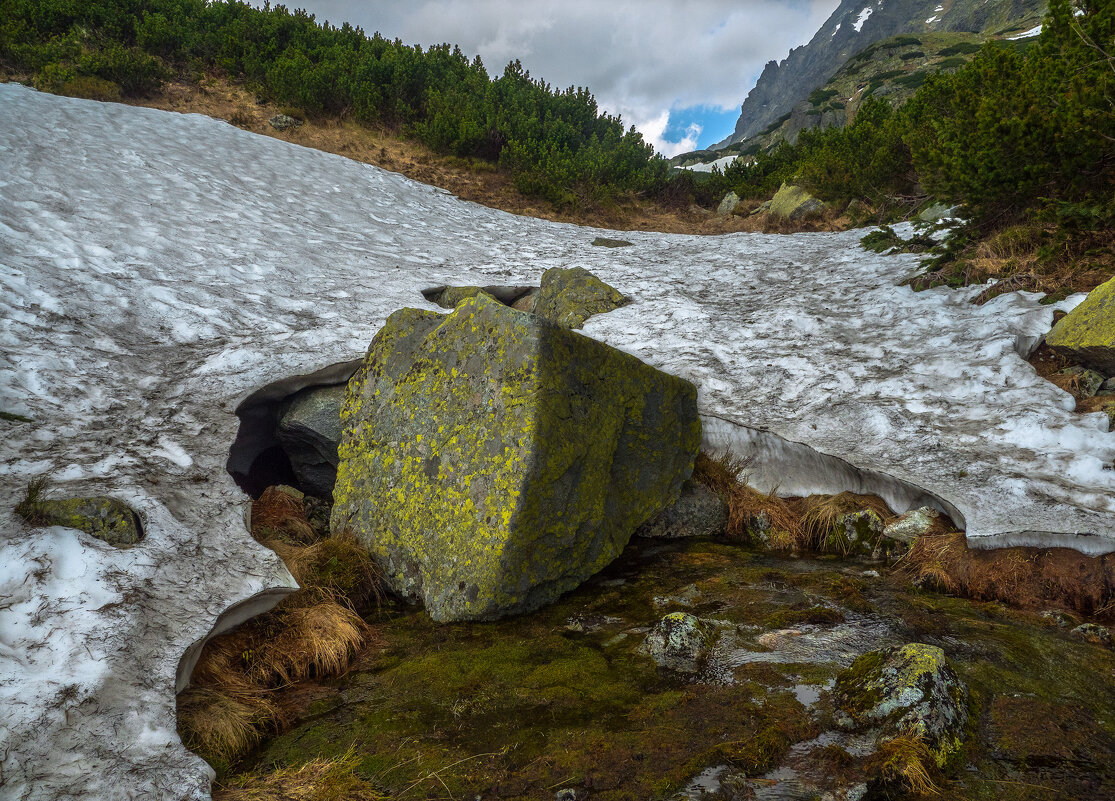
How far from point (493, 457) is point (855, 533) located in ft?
11.8

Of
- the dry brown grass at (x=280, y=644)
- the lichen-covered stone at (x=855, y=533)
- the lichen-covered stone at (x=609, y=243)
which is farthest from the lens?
the lichen-covered stone at (x=609, y=243)

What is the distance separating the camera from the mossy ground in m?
2.68

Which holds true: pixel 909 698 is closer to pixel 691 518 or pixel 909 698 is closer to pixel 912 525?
pixel 912 525

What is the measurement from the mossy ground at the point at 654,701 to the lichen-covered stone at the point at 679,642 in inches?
4.4

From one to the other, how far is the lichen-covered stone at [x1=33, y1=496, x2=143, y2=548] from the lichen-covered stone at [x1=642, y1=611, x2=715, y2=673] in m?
3.50

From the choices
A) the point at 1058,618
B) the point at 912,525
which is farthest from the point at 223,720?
the point at 912,525

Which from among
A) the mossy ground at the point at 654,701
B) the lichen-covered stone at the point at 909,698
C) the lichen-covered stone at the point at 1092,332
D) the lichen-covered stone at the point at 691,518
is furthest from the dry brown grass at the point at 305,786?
the lichen-covered stone at the point at 1092,332

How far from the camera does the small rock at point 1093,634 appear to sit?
12.0ft

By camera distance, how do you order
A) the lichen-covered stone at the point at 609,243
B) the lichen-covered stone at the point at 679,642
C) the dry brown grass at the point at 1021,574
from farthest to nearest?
the lichen-covered stone at the point at 609,243, the dry brown grass at the point at 1021,574, the lichen-covered stone at the point at 679,642

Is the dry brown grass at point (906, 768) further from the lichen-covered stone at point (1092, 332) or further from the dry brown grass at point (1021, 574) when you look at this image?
the lichen-covered stone at point (1092, 332)

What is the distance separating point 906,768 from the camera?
253cm

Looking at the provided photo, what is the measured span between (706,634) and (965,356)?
497cm

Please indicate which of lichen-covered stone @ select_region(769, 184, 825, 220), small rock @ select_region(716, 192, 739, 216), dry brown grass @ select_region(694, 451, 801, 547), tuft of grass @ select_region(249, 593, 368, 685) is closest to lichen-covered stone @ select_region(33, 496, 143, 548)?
tuft of grass @ select_region(249, 593, 368, 685)

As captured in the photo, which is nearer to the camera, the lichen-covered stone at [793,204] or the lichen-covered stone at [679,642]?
the lichen-covered stone at [679,642]
